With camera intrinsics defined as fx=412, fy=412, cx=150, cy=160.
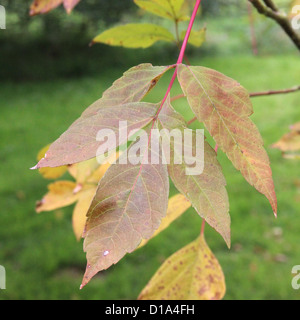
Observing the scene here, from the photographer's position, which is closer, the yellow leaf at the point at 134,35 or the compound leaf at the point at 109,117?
the compound leaf at the point at 109,117

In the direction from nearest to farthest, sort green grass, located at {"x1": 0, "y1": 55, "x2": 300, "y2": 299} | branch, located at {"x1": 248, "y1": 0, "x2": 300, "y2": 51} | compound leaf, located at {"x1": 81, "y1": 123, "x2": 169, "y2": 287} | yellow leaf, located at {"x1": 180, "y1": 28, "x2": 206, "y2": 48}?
compound leaf, located at {"x1": 81, "y1": 123, "x2": 169, "y2": 287}, branch, located at {"x1": 248, "y1": 0, "x2": 300, "y2": 51}, yellow leaf, located at {"x1": 180, "y1": 28, "x2": 206, "y2": 48}, green grass, located at {"x1": 0, "y1": 55, "x2": 300, "y2": 299}

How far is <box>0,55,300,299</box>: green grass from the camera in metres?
2.28

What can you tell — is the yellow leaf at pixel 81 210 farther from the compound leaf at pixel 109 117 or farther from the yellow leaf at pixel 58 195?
the compound leaf at pixel 109 117

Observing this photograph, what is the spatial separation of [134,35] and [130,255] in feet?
7.11

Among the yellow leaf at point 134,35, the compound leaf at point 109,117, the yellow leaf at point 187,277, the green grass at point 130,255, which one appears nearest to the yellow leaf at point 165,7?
the yellow leaf at point 134,35

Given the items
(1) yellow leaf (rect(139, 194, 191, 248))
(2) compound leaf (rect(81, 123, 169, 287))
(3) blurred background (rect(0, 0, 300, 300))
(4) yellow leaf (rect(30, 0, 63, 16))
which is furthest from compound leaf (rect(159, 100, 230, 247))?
(3) blurred background (rect(0, 0, 300, 300))

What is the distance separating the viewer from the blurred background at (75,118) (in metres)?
2.34

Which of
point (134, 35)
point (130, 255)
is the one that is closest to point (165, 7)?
point (134, 35)

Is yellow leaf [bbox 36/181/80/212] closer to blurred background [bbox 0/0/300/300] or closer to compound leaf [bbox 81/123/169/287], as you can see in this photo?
compound leaf [bbox 81/123/169/287]

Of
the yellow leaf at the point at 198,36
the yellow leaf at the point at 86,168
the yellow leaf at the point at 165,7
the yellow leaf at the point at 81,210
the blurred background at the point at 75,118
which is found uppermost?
the yellow leaf at the point at 165,7

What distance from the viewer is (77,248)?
2.60m

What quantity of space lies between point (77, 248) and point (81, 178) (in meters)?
2.10

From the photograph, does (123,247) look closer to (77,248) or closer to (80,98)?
(77,248)

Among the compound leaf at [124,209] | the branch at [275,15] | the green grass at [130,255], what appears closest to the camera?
the compound leaf at [124,209]
